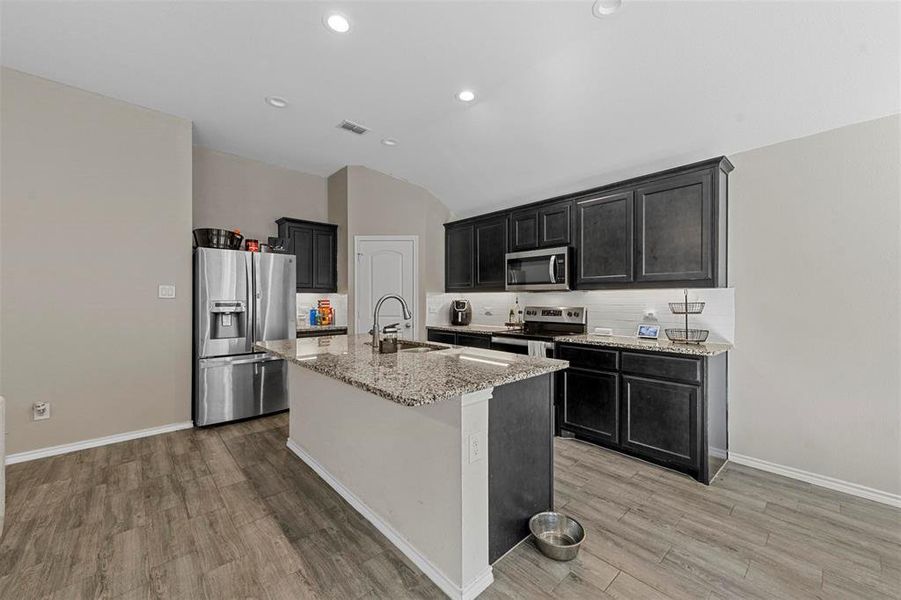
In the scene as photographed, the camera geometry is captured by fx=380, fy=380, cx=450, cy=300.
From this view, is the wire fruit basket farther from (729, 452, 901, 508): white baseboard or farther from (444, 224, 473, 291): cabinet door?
(444, 224, 473, 291): cabinet door

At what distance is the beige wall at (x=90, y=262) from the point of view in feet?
9.82

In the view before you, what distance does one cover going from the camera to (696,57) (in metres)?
2.49

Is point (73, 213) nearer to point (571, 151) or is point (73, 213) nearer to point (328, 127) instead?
point (328, 127)

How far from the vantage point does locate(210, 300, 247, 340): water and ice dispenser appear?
3.81m

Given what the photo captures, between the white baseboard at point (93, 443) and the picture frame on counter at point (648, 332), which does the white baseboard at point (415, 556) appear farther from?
the picture frame on counter at point (648, 332)

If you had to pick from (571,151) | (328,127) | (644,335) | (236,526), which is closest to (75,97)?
(328,127)

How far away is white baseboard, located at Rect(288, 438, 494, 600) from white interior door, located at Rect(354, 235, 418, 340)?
106 inches

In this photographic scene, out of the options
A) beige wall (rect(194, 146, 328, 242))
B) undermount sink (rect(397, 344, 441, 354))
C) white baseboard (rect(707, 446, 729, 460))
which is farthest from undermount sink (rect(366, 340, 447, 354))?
beige wall (rect(194, 146, 328, 242))

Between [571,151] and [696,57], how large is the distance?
1.28m

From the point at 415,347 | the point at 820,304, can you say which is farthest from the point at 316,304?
the point at 820,304

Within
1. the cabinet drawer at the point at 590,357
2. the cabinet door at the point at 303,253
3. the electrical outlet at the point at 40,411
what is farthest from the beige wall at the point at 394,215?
the electrical outlet at the point at 40,411

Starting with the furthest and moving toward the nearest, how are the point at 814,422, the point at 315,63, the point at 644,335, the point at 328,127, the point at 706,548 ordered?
the point at 328,127
the point at 644,335
the point at 315,63
the point at 814,422
the point at 706,548

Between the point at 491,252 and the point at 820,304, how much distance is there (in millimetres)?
2992

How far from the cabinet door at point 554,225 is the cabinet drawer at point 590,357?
1137mm
